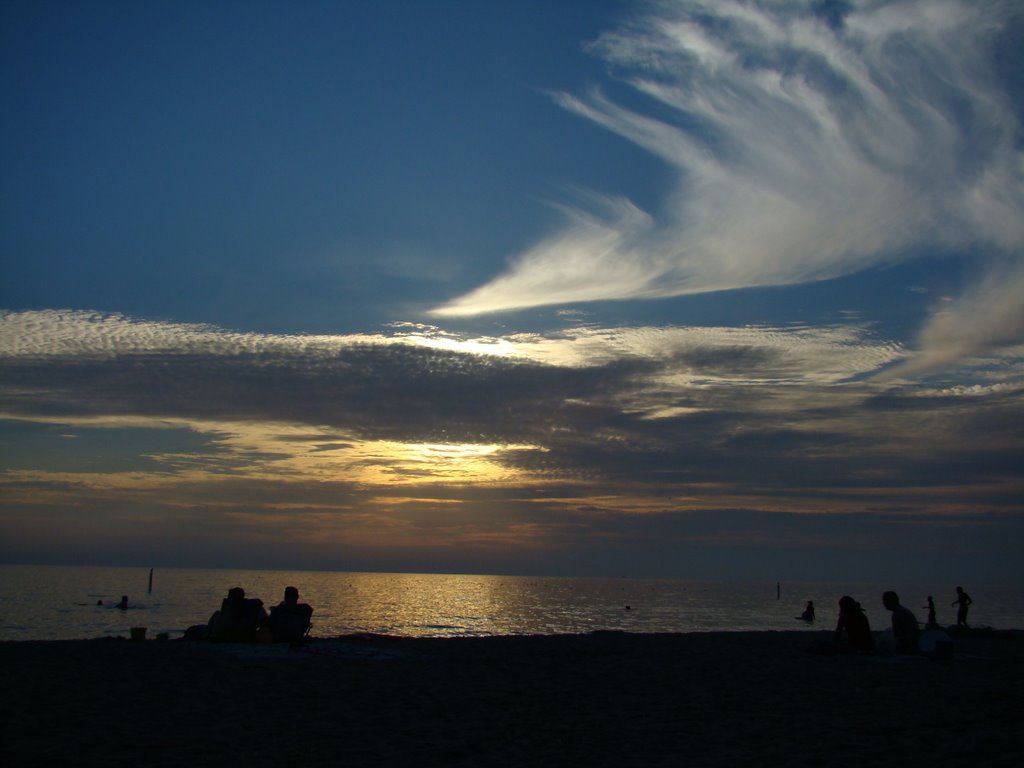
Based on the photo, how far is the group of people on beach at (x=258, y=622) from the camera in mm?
17625

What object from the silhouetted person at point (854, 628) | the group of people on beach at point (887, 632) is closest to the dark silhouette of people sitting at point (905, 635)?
the group of people on beach at point (887, 632)

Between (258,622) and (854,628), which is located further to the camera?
(258,622)

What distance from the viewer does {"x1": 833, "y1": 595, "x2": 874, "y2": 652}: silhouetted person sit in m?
17.5

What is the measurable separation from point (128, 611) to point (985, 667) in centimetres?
6894

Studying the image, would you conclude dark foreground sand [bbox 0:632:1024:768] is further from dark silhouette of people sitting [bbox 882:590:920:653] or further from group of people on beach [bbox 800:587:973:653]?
dark silhouette of people sitting [bbox 882:590:920:653]

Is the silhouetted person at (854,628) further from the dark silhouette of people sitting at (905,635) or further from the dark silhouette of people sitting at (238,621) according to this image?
the dark silhouette of people sitting at (238,621)

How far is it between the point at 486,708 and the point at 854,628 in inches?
393

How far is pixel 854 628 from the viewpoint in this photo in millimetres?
17625

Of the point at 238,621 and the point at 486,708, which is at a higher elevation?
the point at 238,621

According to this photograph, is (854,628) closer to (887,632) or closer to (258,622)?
(887,632)

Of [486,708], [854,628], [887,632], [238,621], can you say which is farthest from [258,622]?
[887,632]

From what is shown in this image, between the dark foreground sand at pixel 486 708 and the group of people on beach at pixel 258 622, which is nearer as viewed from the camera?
the dark foreground sand at pixel 486 708

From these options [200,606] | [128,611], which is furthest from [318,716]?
[200,606]

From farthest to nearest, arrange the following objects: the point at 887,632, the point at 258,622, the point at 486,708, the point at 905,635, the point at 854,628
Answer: the point at 258,622
the point at 854,628
the point at 887,632
the point at 905,635
the point at 486,708
